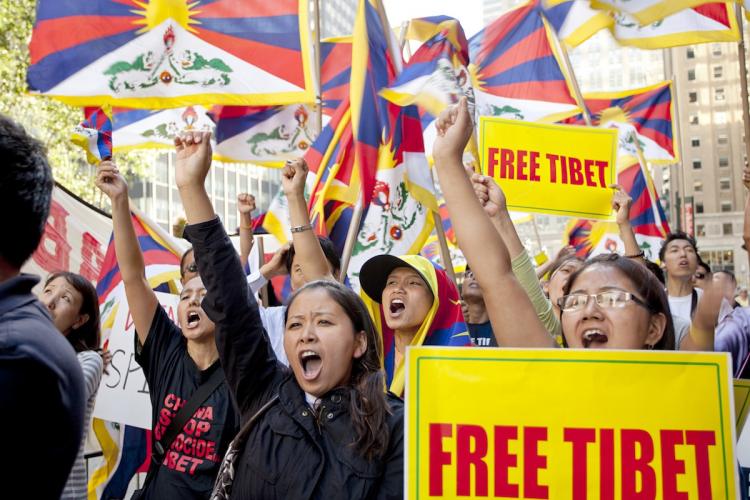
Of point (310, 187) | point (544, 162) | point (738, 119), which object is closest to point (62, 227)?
point (310, 187)

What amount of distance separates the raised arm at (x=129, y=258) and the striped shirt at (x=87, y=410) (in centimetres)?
23

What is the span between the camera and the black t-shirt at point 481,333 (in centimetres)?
453

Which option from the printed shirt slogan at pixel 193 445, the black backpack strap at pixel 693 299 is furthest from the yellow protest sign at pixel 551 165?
the printed shirt slogan at pixel 193 445

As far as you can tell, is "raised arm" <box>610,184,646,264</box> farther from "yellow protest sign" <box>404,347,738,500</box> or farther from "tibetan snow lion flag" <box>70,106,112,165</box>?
"tibetan snow lion flag" <box>70,106,112,165</box>

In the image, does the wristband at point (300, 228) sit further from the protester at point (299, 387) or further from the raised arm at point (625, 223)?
the raised arm at point (625, 223)

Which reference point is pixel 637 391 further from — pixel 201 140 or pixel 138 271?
pixel 138 271

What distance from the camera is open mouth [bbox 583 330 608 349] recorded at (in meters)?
2.32

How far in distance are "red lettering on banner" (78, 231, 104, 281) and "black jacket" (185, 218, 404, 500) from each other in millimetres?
3515

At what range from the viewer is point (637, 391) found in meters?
1.96

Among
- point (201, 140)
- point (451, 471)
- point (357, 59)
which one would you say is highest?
point (357, 59)

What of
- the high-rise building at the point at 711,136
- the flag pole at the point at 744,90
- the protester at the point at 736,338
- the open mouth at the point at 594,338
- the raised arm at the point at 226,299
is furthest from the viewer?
the high-rise building at the point at 711,136

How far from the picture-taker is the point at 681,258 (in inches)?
214

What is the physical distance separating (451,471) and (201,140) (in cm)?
136

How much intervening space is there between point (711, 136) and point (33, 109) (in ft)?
261
